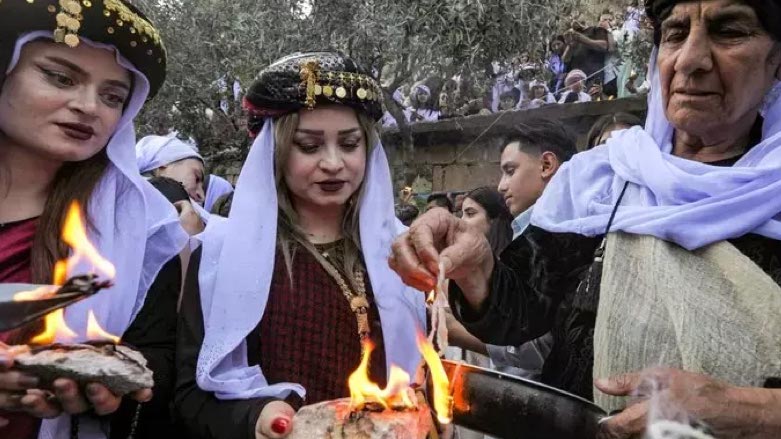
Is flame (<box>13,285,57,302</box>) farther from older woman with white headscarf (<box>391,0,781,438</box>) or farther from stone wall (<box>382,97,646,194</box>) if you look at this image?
stone wall (<box>382,97,646,194</box>)

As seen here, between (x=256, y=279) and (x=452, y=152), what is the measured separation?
30.8 ft

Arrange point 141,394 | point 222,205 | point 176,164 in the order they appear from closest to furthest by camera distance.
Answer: point 141,394 < point 222,205 < point 176,164

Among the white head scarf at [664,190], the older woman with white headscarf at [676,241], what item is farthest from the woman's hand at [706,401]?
the white head scarf at [664,190]

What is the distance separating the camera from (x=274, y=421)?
1763 mm

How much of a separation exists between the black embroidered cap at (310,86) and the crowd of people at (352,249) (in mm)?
11

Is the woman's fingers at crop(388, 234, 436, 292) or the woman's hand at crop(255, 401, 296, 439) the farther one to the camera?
the woman's fingers at crop(388, 234, 436, 292)

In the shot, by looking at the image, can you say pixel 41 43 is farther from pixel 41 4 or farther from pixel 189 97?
pixel 189 97

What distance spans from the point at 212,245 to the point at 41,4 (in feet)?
3.40

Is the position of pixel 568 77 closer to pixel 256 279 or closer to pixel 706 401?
pixel 256 279

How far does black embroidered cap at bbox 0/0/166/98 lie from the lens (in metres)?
2.24

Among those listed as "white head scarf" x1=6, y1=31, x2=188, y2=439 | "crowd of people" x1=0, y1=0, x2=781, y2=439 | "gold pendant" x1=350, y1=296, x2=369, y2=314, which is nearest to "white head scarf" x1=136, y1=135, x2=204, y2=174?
"crowd of people" x1=0, y1=0, x2=781, y2=439

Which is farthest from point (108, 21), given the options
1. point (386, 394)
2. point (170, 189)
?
point (170, 189)

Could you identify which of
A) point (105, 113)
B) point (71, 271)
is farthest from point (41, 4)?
point (71, 271)

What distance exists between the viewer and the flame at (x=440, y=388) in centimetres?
153
